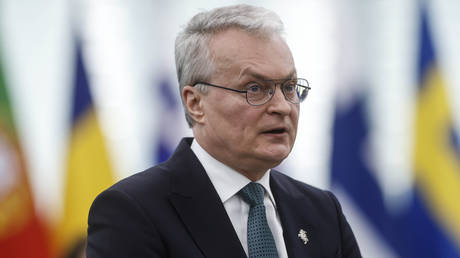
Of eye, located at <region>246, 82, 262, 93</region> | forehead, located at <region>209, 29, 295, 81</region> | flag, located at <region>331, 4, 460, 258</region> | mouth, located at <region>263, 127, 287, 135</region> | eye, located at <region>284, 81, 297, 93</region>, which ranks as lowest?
flag, located at <region>331, 4, 460, 258</region>

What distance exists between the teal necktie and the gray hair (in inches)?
15.6

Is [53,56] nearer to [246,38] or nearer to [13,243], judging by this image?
[13,243]

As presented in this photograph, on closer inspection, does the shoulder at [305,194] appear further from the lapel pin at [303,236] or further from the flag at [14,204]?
the flag at [14,204]

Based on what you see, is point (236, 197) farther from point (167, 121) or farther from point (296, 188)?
point (167, 121)

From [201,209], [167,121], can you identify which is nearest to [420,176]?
[167,121]

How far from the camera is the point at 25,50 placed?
469 cm

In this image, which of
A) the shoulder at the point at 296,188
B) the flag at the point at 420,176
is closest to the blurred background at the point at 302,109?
the flag at the point at 420,176

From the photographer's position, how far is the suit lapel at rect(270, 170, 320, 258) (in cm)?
196

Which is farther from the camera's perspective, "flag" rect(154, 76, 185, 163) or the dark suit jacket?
"flag" rect(154, 76, 185, 163)

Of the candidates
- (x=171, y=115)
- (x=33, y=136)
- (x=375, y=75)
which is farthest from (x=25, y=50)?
(x=375, y=75)

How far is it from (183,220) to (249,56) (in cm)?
57

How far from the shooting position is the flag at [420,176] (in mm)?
4824

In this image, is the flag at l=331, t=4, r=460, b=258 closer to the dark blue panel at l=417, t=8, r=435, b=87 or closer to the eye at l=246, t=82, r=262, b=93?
the dark blue panel at l=417, t=8, r=435, b=87

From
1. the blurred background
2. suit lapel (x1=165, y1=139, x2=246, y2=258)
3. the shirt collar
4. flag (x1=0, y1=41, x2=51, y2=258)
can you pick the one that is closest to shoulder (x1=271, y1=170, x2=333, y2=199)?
the shirt collar
